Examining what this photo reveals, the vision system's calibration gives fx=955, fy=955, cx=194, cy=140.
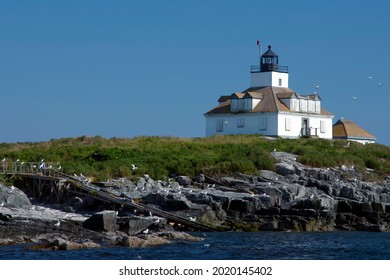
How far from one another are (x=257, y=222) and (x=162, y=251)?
10.4 meters

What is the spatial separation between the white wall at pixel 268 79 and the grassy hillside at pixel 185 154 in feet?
23.0

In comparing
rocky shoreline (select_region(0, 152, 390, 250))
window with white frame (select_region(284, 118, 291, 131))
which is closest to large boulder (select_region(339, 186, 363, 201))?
rocky shoreline (select_region(0, 152, 390, 250))

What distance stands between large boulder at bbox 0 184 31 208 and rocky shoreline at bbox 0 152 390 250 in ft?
0.12

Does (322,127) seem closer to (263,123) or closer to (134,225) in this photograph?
(263,123)

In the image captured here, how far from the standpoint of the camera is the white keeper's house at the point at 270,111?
63.2 metres

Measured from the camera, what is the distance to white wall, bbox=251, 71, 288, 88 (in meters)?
66.8

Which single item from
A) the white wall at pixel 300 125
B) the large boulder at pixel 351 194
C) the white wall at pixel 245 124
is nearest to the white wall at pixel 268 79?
the white wall at pixel 300 125

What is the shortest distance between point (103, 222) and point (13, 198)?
748 centimetres

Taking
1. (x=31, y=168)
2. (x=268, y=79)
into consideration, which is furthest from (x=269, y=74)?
(x=31, y=168)

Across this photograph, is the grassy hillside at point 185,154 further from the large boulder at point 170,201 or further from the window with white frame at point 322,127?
the large boulder at point 170,201

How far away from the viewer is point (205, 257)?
29266mm

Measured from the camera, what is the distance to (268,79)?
2635 inches
